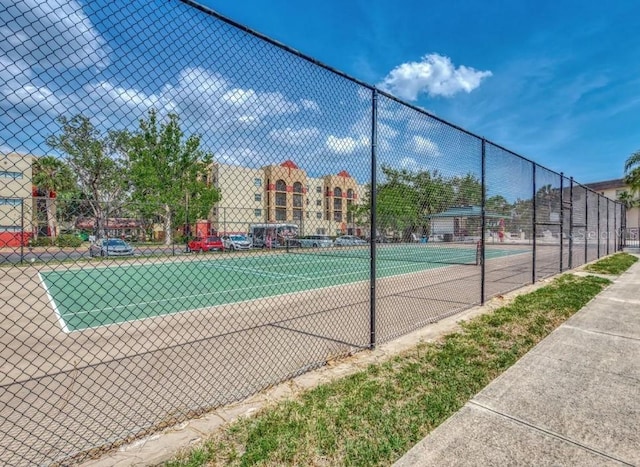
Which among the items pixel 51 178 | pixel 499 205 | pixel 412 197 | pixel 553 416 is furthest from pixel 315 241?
pixel 499 205

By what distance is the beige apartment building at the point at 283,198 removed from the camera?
360 cm

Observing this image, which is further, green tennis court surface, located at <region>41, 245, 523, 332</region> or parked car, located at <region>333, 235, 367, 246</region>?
green tennis court surface, located at <region>41, 245, 523, 332</region>

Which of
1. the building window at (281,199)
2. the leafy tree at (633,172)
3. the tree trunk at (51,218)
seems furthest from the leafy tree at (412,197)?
the leafy tree at (633,172)

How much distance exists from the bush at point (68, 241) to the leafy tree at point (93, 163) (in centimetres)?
40

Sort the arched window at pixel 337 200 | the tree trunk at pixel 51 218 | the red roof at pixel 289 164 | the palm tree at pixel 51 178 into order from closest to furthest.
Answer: the palm tree at pixel 51 178, the tree trunk at pixel 51 218, the red roof at pixel 289 164, the arched window at pixel 337 200

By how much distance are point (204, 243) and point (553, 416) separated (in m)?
3.57

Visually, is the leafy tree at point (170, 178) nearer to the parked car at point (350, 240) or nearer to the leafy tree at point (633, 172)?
the parked car at point (350, 240)

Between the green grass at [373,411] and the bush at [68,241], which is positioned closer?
the green grass at [373,411]

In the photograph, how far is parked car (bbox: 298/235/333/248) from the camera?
15.7 ft

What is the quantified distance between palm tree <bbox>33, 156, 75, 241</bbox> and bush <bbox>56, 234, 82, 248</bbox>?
112 millimetres

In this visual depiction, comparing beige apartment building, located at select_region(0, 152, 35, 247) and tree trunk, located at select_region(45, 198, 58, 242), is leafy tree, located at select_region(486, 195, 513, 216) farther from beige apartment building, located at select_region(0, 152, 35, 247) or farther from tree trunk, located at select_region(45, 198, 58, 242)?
beige apartment building, located at select_region(0, 152, 35, 247)

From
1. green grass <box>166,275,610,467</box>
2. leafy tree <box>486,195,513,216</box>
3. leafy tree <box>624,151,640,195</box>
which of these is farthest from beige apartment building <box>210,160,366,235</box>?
leafy tree <box>624,151,640,195</box>

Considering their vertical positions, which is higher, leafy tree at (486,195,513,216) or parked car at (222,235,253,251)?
leafy tree at (486,195,513,216)

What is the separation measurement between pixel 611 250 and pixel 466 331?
77.5 ft
